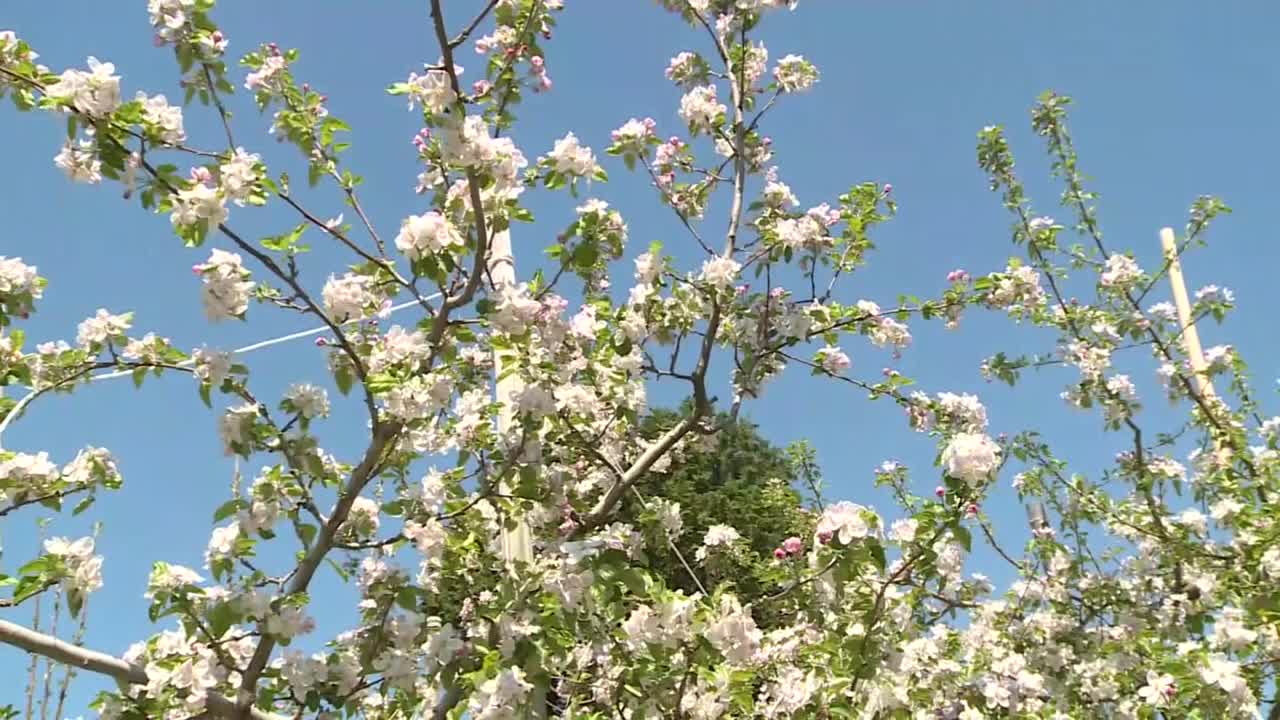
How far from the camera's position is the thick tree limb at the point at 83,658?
2.24 meters

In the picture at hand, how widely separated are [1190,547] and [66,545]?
387 cm

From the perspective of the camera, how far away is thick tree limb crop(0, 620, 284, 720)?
2242mm

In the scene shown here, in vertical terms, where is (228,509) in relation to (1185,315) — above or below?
below

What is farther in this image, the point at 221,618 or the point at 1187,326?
the point at 1187,326

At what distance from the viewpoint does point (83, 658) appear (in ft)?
7.54

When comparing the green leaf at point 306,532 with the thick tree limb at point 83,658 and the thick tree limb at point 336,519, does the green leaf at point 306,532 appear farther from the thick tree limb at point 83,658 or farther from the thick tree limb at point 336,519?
the thick tree limb at point 83,658

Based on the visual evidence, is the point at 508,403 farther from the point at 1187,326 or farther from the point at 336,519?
the point at 1187,326

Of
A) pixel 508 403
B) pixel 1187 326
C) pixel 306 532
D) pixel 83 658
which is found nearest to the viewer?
pixel 83 658

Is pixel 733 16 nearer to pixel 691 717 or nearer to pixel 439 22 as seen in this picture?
pixel 439 22

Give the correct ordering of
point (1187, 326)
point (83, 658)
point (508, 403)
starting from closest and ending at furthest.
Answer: point (83, 658) → point (508, 403) → point (1187, 326)

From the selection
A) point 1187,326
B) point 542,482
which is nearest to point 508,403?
point 542,482

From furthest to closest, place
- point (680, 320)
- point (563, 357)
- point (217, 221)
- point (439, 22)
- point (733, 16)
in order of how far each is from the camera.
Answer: point (733, 16), point (680, 320), point (563, 357), point (439, 22), point (217, 221)

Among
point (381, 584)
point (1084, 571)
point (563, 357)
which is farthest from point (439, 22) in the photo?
point (1084, 571)

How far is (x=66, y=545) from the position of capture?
238 centimetres
